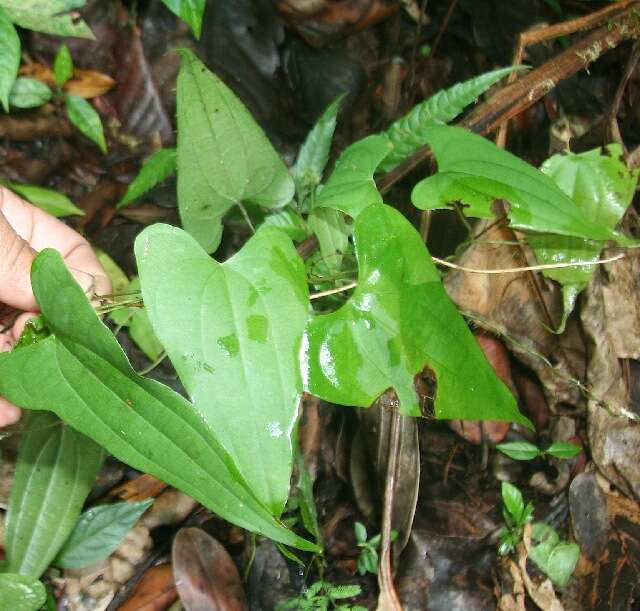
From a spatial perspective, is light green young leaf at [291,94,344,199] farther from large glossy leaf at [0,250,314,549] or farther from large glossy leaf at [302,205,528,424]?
large glossy leaf at [0,250,314,549]

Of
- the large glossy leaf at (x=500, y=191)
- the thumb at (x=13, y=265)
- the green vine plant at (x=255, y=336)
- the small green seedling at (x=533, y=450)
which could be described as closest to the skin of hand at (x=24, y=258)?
the thumb at (x=13, y=265)

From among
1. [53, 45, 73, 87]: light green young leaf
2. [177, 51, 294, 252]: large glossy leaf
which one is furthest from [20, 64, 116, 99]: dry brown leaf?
[177, 51, 294, 252]: large glossy leaf

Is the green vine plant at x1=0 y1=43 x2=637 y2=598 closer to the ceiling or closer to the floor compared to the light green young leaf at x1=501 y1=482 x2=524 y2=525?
closer to the ceiling

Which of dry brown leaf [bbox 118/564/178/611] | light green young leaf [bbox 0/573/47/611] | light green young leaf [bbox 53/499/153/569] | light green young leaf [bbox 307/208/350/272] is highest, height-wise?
light green young leaf [bbox 307/208/350/272]

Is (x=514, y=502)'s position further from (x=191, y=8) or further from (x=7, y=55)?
(x=7, y=55)

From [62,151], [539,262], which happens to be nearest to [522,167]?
[539,262]

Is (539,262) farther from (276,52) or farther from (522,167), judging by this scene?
(276,52)
